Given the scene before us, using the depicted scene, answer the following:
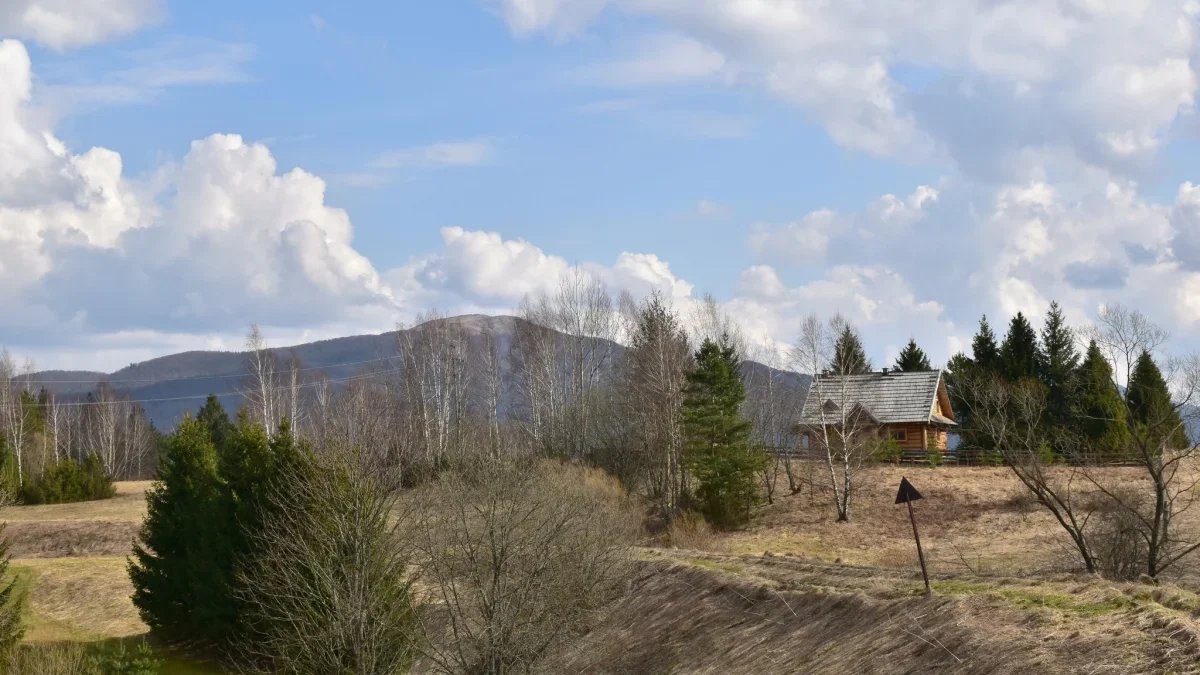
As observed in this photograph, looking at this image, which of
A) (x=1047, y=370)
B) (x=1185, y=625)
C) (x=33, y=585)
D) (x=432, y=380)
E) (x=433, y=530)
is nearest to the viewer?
(x=1185, y=625)

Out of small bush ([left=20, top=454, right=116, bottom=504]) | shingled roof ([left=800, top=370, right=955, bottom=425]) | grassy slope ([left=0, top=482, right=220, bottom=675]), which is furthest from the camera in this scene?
small bush ([left=20, top=454, right=116, bottom=504])

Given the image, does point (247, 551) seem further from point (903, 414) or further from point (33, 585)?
point (903, 414)

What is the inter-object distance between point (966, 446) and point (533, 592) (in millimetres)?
44435

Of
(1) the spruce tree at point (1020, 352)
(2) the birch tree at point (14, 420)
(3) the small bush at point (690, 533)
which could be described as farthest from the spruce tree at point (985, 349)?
(2) the birch tree at point (14, 420)

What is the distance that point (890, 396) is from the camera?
6806 centimetres

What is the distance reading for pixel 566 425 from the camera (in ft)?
217

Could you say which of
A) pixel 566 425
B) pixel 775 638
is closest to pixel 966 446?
pixel 566 425

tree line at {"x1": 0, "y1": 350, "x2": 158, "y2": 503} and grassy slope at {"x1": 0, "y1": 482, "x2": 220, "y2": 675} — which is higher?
tree line at {"x1": 0, "y1": 350, "x2": 158, "y2": 503}

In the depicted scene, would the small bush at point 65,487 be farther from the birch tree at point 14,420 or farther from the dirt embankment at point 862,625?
the dirt embankment at point 862,625

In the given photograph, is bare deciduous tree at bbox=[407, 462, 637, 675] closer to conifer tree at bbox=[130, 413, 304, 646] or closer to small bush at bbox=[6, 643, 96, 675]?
conifer tree at bbox=[130, 413, 304, 646]

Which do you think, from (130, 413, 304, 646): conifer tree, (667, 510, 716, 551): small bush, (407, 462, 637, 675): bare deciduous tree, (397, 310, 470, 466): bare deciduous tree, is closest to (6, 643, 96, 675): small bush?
(130, 413, 304, 646): conifer tree

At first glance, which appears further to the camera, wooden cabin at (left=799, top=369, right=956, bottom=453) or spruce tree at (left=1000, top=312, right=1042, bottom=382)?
spruce tree at (left=1000, top=312, right=1042, bottom=382)

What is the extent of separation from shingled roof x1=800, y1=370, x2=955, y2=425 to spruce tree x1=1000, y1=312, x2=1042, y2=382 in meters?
6.10

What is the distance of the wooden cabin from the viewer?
207 ft
